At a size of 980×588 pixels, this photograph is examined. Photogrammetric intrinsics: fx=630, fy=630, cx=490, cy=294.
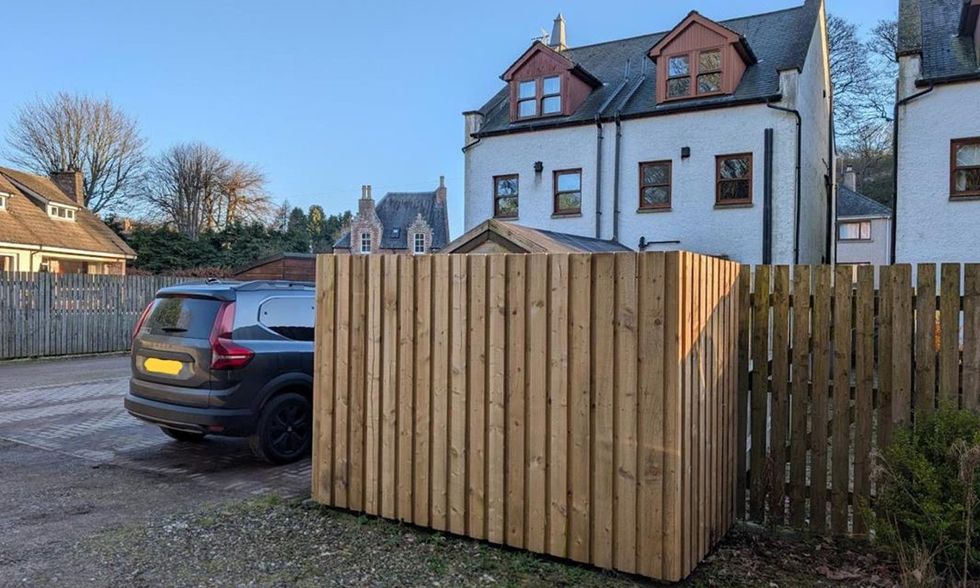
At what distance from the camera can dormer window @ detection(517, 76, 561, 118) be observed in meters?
19.0

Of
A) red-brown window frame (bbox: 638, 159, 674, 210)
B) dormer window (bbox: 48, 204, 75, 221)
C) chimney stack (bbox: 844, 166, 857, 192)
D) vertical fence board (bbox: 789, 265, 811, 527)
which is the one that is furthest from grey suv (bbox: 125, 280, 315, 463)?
chimney stack (bbox: 844, 166, 857, 192)

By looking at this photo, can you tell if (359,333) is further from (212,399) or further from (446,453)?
(212,399)

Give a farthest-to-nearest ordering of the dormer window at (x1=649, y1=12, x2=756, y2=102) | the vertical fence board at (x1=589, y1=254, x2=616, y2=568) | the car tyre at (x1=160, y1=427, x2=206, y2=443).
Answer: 1. the dormer window at (x1=649, y1=12, x2=756, y2=102)
2. the car tyre at (x1=160, y1=427, x2=206, y2=443)
3. the vertical fence board at (x1=589, y1=254, x2=616, y2=568)

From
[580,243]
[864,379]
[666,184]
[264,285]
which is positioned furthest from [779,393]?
[666,184]

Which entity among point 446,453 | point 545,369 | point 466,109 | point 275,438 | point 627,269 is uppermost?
point 466,109

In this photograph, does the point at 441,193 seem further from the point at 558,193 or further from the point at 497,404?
the point at 497,404

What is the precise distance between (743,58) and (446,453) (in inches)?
641

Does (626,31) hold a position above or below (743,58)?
above

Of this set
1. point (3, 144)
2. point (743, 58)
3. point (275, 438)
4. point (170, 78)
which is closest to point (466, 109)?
point (743, 58)

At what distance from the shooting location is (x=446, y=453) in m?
4.17

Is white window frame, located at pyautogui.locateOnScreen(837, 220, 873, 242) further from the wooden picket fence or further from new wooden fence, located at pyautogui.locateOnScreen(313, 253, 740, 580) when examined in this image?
new wooden fence, located at pyautogui.locateOnScreen(313, 253, 740, 580)

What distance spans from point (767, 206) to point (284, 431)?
13626 millimetres

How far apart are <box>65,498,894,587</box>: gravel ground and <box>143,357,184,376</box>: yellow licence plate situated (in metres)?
1.83

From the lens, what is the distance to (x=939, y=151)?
13.9 meters
